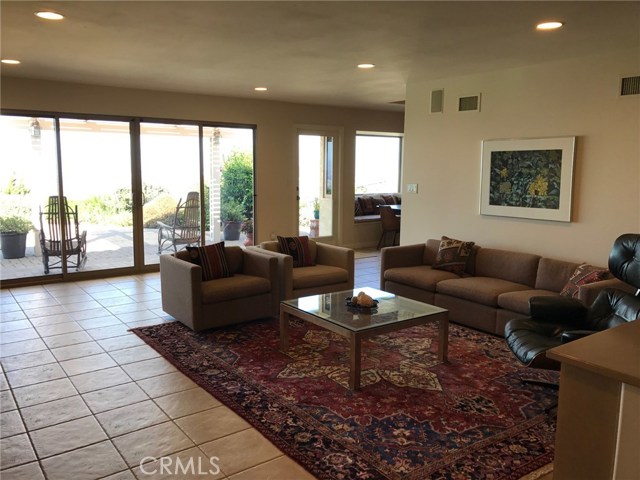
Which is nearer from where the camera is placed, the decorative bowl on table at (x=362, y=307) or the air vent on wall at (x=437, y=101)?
the decorative bowl on table at (x=362, y=307)

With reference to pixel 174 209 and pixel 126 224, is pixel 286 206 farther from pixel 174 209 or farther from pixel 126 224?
pixel 126 224

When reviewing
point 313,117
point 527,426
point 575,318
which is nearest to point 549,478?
point 527,426

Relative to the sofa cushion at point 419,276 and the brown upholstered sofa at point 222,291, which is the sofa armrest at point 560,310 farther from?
the brown upholstered sofa at point 222,291

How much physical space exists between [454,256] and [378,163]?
547 centimetres

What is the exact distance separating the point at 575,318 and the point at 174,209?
5.62 metres

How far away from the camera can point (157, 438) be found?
2.76m

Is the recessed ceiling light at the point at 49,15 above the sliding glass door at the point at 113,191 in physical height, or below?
above

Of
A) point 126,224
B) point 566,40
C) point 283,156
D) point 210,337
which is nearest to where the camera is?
point 566,40

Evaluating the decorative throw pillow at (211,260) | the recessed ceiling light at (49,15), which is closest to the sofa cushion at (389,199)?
the decorative throw pillow at (211,260)

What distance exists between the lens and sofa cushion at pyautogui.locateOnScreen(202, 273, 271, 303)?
4.49 metres

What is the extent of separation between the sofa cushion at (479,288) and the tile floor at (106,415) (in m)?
2.50

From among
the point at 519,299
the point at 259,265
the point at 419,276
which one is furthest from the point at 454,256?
the point at 259,265

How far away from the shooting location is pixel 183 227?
298 inches

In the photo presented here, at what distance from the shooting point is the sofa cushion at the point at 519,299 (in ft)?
13.7
